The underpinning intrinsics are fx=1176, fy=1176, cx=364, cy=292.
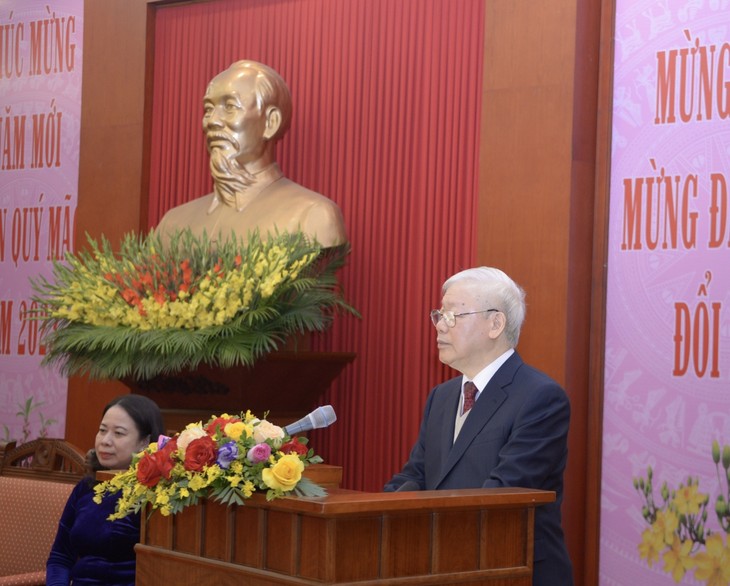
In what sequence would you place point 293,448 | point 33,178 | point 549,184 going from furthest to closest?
point 33,178, point 549,184, point 293,448

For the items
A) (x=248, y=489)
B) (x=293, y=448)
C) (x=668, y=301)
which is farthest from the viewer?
(x=668, y=301)

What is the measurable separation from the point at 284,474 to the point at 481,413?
0.85 metres

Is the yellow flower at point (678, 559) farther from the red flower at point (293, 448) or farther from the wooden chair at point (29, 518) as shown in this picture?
the red flower at point (293, 448)

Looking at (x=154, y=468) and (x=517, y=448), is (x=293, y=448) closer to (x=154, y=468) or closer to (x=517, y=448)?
(x=154, y=468)

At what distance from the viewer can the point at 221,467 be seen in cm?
225

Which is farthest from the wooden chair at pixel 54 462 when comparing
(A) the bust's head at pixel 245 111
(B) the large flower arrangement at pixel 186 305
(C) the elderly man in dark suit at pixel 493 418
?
(C) the elderly man in dark suit at pixel 493 418

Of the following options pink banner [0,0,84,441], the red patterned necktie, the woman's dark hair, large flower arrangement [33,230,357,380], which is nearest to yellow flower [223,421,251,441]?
the red patterned necktie

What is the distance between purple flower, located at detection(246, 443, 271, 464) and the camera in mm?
2223

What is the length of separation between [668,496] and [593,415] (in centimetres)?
42

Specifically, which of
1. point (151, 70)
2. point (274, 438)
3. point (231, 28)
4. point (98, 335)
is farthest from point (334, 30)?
point (274, 438)

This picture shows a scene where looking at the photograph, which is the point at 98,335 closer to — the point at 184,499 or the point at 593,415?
the point at 593,415

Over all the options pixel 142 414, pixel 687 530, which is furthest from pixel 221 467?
pixel 687 530

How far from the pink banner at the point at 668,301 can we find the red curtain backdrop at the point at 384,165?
729 mm

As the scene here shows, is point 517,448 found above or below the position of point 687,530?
above
